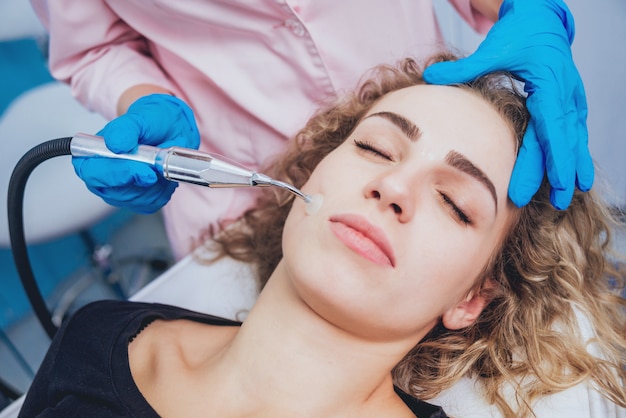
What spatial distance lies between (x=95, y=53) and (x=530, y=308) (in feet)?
3.89

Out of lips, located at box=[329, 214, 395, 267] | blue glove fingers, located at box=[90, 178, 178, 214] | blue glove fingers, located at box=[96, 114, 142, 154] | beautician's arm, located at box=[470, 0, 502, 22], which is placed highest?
beautician's arm, located at box=[470, 0, 502, 22]

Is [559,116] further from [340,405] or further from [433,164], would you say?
[340,405]

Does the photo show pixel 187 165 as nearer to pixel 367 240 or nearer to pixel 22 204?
pixel 367 240

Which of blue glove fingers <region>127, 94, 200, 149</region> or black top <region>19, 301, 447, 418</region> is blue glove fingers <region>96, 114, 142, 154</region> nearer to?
blue glove fingers <region>127, 94, 200, 149</region>

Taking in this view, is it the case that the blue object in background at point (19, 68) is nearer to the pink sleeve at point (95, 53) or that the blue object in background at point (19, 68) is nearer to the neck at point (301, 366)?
the pink sleeve at point (95, 53)

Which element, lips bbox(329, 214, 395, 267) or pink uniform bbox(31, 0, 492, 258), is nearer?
lips bbox(329, 214, 395, 267)

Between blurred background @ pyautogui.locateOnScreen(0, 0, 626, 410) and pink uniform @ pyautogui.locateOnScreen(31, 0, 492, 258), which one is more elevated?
pink uniform @ pyautogui.locateOnScreen(31, 0, 492, 258)

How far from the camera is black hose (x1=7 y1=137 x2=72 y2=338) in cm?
82

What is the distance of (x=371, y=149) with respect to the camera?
89 centimetres

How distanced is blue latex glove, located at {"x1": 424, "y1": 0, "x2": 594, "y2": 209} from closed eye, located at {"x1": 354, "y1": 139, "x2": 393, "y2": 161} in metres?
0.20

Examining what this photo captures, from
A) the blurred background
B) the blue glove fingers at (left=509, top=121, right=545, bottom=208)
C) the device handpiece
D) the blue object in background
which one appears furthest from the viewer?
the blue object in background

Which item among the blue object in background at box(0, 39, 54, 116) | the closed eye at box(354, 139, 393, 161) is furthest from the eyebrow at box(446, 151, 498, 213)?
the blue object in background at box(0, 39, 54, 116)

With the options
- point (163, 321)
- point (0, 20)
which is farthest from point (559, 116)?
point (0, 20)

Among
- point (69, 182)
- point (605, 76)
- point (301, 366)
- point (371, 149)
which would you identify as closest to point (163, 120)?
point (371, 149)
